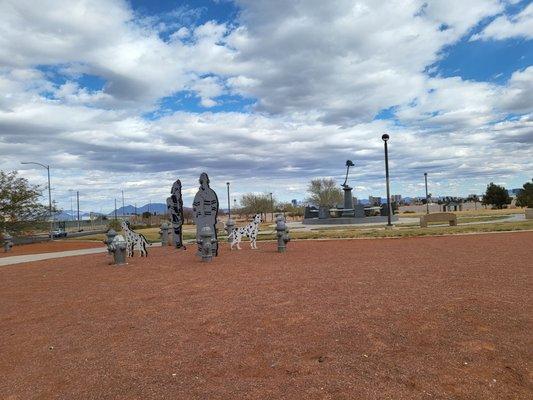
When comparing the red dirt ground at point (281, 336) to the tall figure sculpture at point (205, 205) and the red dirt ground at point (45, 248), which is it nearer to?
the tall figure sculpture at point (205, 205)

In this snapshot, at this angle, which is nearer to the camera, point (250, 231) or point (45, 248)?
point (250, 231)

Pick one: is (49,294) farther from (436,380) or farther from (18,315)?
(436,380)

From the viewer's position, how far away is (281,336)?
5316 mm

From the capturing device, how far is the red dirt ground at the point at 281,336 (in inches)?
158

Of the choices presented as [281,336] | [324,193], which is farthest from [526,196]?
[281,336]

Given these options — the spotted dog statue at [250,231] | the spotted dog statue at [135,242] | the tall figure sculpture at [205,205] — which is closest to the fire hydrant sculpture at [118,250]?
the spotted dog statue at [135,242]

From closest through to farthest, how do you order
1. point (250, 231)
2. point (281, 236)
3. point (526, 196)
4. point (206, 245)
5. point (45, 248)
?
1. point (206, 245)
2. point (281, 236)
3. point (250, 231)
4. point (45, 248)
5. point (526, 196)

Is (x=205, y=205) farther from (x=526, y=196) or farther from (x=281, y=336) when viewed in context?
(x=526, y=196)

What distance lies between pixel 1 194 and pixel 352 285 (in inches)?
1296

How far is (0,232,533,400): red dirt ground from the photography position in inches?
158

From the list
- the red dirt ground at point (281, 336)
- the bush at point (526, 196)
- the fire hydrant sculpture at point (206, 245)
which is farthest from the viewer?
the bush at point (526, 196)

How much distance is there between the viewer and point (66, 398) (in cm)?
402

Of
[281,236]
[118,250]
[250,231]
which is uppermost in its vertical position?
[250,231]

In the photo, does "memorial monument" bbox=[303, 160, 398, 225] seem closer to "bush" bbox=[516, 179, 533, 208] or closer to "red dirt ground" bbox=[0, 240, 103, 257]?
"red dirt ground" bbox=[0, 240, 103, 257]
